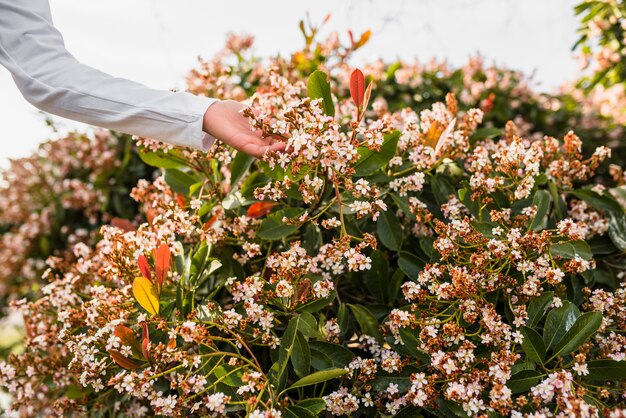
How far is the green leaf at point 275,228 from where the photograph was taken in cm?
135

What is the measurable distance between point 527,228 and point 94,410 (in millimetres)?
1246

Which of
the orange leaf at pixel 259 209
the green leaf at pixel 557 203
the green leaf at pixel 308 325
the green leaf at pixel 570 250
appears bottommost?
the green leaf at pixel 308 325

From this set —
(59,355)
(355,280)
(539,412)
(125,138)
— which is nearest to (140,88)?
(355,280)

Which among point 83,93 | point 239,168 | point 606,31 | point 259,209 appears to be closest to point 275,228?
point 259,209

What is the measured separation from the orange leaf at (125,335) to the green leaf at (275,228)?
381 millimetres

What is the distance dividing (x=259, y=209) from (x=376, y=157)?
1.15ft

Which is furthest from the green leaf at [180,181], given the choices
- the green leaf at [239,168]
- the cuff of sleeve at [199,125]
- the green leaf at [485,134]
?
the green leaf at [485,134]

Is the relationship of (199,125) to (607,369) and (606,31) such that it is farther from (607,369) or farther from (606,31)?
(606,31)

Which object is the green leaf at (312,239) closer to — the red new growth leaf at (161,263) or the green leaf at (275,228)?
the green leaf at (275,228)

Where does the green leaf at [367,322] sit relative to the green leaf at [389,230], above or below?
below

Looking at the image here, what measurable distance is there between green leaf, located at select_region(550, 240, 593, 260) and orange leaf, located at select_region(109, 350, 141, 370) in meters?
0.97

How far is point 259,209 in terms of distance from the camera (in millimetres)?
1432

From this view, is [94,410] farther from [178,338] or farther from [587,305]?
[587,305]

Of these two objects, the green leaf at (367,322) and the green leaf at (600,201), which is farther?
the green leaf at (600,201)
